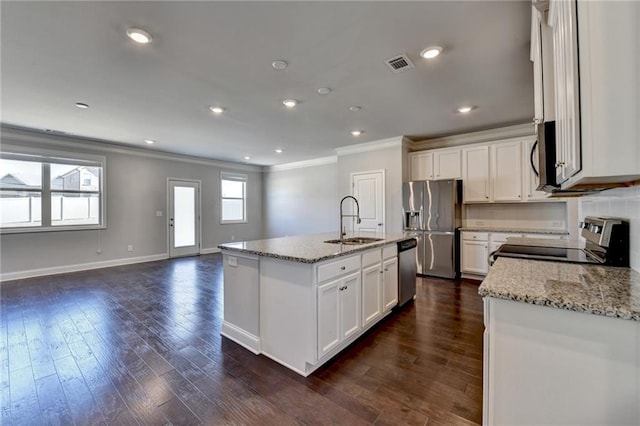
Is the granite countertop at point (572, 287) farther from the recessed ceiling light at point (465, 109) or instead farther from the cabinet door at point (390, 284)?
the recessed ceiling light at point (465, 109)

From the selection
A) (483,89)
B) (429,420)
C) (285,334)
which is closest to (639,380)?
(429,420)

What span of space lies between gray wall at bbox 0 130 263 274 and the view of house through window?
213 millimetres

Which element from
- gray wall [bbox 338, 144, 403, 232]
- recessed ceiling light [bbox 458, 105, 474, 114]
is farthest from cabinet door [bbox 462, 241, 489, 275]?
recessed ceiling light [bbox 458, 105, 474, 114]

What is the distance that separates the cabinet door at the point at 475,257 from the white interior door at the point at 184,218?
645 cm

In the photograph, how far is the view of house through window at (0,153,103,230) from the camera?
189 inches

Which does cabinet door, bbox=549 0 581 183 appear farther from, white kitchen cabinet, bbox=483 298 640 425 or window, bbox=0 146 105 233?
window, bbox=0 146 105 233

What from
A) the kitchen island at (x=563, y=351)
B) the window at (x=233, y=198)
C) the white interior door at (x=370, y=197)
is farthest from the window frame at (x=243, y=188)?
the kitchen island at (x=563, y=351)

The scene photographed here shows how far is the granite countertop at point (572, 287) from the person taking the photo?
969 millimetres

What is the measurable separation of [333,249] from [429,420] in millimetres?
1299

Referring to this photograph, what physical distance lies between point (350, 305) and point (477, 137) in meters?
4.22

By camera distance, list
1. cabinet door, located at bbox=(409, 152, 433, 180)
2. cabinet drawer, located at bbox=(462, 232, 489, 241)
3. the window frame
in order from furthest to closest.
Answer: the window frame → cabinet door, located at bbox=(409, 152, 433, 180) → cabinet drawer, located at bbox=(462, 232, 489, 241)

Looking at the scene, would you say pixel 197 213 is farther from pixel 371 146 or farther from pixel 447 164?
pixel 447 164

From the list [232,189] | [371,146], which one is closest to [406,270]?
[371,146]

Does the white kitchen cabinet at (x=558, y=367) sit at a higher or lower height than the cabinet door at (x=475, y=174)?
lower
